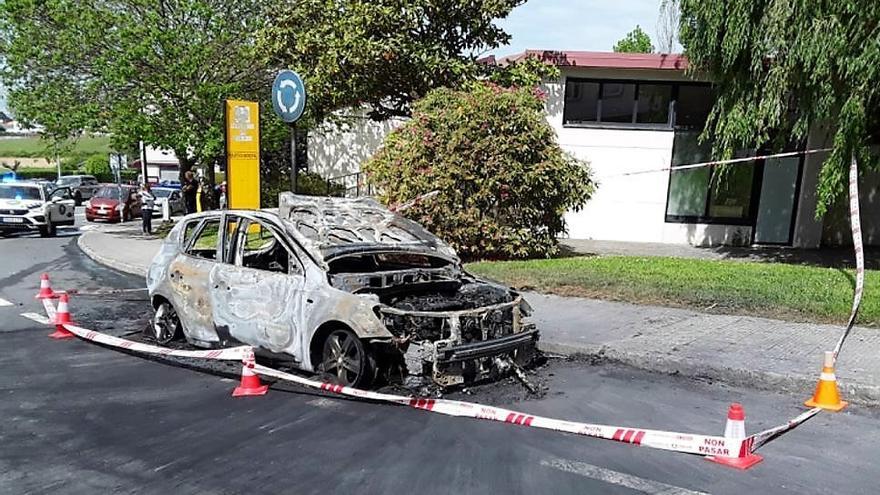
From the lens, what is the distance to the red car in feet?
90.2

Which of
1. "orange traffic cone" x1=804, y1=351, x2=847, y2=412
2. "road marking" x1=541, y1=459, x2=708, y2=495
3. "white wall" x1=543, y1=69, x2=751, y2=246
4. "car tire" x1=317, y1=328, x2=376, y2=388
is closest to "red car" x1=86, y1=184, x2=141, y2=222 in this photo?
"white wall" x1=543, y1=69, x2=751, y2=246

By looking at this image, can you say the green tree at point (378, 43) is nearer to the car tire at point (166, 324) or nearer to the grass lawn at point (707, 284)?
the grass lawn at point (707, 284)

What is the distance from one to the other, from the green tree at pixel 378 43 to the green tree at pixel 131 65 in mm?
1597

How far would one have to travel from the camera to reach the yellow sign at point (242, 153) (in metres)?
11.7

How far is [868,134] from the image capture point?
35.4 ft

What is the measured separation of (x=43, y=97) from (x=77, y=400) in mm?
15555

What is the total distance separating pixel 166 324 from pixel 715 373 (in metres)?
5.96

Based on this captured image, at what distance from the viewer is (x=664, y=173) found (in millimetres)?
16188

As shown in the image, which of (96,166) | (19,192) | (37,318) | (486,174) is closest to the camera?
(37,318)

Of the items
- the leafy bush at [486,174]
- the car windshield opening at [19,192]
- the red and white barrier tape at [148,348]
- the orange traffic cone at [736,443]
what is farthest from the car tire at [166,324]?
the car windshield opening at [19,192]

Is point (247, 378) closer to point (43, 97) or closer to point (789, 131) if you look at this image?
point (789, 131)

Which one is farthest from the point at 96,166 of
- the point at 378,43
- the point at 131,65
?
the point at 378,43

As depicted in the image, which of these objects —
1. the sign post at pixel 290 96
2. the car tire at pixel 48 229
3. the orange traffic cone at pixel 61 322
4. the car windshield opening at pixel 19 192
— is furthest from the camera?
the car tire at pixel 48 229

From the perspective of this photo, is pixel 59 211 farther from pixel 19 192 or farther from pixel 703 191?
pixel 703 191
